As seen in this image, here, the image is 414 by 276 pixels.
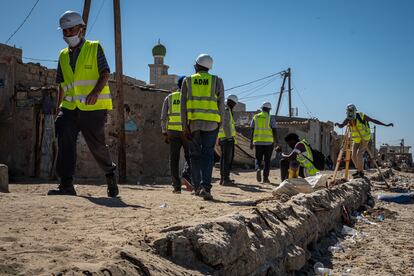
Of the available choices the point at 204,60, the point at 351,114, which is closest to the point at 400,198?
the point at 351,114

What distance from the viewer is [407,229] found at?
604 centimetres

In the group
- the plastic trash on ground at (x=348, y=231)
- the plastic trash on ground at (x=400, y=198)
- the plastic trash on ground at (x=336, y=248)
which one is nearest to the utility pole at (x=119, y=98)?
the plastic trash on ground at (x=348, y=231)

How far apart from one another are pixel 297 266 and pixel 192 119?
2.52 meters

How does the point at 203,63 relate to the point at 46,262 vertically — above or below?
above

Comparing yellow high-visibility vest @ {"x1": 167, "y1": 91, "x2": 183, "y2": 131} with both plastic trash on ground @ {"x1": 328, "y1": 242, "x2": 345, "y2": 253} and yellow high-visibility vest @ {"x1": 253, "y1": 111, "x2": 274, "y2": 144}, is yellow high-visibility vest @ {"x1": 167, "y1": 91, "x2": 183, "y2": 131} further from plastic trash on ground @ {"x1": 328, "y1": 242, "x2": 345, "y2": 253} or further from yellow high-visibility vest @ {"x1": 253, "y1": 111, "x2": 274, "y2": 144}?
yellow high-visibility vest @ {"x1": 253, "y1": 111, "x2": 274, "y2": 144}

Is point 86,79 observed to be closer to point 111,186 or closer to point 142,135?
point 111,186

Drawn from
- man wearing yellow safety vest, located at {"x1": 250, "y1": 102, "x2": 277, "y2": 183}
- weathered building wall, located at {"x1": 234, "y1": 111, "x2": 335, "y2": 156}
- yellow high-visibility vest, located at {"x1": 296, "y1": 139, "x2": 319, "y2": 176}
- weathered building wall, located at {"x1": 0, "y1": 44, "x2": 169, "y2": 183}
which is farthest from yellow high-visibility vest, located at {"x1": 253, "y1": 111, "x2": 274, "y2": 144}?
weathered building wall, located at {"x1": 234, "y1": 111, "x2": 335, "y2": 156}

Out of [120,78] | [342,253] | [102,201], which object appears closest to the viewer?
[102,201]

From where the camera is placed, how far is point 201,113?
5.58 metres

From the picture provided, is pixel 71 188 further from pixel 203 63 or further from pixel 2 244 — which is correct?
pixel 2 244

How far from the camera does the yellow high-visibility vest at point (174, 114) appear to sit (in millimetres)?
6602

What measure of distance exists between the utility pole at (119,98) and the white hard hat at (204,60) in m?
4.40

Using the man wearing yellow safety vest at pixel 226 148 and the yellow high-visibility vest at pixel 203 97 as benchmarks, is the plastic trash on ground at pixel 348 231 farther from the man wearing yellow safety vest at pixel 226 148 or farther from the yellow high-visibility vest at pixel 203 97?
the man wearing yellow safety vest at pixel 226 148

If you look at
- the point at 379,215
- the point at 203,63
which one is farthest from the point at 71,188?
the point at 379,215
